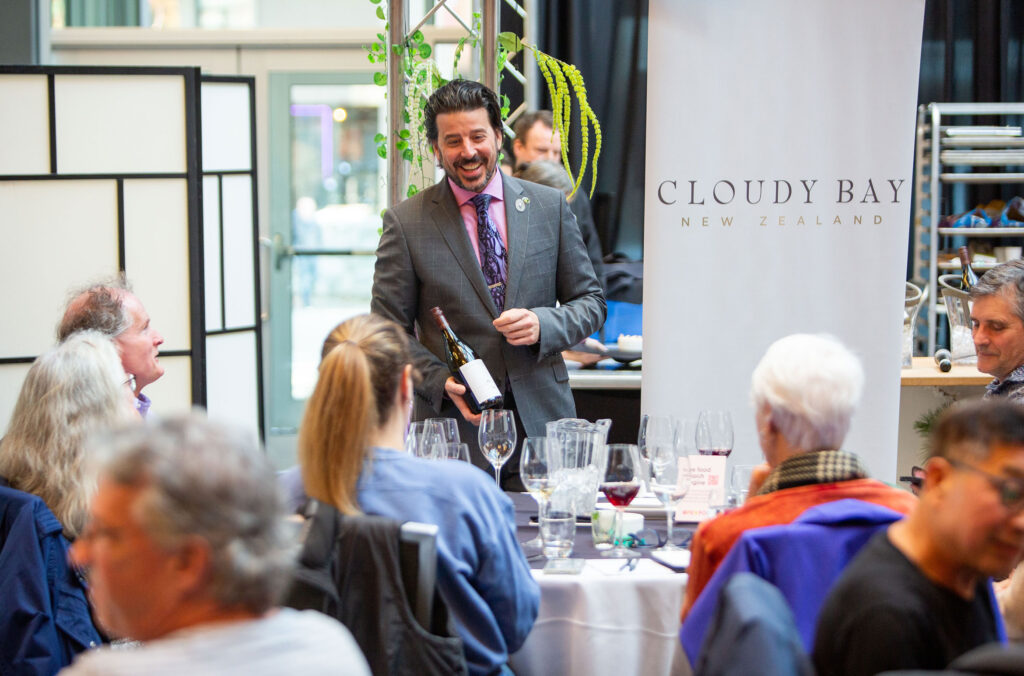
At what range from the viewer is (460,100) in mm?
2977

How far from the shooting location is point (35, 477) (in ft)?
7.09

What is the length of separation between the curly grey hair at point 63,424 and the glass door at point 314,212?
4.44 meters

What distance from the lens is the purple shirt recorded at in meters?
3.15

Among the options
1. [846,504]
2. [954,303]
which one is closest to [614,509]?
[846,504]

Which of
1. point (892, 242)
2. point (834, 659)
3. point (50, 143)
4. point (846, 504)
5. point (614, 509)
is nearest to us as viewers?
point (834, 659)

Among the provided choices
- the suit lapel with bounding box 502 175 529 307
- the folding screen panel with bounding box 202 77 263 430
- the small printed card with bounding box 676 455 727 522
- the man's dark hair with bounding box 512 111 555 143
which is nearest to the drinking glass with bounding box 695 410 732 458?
the small printed card with bounding box 676 455 727 522

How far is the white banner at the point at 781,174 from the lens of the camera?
3.26 metres

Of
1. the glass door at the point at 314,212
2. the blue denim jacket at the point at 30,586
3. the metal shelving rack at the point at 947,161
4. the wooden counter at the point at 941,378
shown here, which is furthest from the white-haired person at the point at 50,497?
the metal shelving rack at the point at 947,161

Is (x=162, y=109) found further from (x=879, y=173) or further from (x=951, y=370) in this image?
(x=951, y=370)

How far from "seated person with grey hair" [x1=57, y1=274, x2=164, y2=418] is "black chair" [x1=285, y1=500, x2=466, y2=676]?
4.10ft

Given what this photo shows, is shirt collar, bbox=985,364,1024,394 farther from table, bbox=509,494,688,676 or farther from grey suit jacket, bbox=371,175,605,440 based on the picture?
table, bbox=509,494,688,676

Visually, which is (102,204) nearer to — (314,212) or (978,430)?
(314,212)

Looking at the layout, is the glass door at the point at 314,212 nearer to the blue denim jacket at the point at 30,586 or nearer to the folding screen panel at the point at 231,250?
the folding screen panel at the point at 231,250

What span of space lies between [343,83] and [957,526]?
5.84 meters
